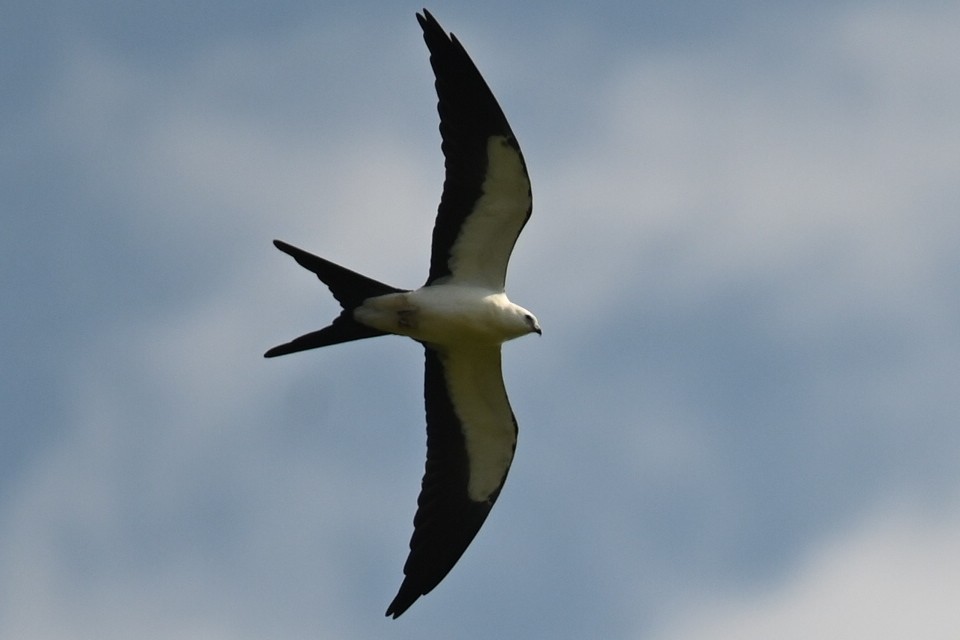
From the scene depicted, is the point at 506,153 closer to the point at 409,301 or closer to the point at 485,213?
the point at 485,213

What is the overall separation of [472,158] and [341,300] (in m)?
1.83

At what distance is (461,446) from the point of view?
54.0 ft

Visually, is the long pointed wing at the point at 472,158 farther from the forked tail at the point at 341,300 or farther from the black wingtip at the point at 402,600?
the black wingtip at the point at 402,600

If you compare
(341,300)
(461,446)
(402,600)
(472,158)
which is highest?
(472,158)

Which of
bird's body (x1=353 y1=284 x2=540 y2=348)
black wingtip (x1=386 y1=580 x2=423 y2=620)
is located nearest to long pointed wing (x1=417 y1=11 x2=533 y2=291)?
bird's body (x1=353 y1=284 x2=540 y2=348)

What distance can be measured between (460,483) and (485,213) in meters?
2.71

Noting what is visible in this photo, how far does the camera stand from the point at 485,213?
15.5 m

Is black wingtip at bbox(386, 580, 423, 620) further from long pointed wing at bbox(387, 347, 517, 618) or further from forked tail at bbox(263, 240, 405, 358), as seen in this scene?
forked tail at bbox(263, 240, 405, 358)

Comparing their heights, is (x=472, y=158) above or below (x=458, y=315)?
above

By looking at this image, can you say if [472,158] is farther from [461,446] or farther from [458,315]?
[461,446]

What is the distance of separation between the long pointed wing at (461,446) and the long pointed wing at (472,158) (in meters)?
Answer: 1.29

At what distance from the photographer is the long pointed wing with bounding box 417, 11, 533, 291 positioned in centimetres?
1514

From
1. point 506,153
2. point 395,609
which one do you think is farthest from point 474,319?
point 395,609

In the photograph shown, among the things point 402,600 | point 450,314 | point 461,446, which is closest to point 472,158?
point 450,314
